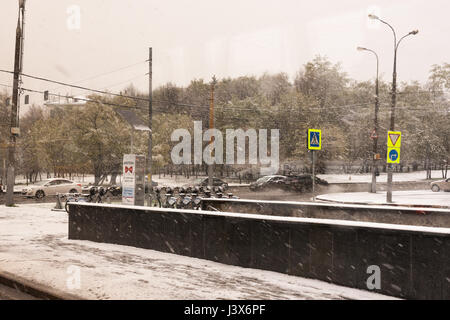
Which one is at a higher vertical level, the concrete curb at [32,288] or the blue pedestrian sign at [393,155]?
the blue pedestrian sign at [393,155]

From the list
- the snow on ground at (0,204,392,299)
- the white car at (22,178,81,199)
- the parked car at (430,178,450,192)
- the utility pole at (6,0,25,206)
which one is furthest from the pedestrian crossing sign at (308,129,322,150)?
the parked car at (430,178,450,192)

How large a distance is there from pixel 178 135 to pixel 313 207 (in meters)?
49.7

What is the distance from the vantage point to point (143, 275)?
717 cm

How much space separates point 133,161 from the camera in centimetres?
1429

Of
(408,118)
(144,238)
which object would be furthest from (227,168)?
(144,238)

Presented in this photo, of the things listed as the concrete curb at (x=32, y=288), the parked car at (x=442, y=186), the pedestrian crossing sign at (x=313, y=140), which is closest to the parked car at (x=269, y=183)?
the parked car at (x=442, y=186)

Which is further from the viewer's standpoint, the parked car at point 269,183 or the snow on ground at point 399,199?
the parked car at point 269,183

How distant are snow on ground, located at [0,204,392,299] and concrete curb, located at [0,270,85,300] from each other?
13 cm

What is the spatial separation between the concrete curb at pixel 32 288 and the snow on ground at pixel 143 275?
0.13m

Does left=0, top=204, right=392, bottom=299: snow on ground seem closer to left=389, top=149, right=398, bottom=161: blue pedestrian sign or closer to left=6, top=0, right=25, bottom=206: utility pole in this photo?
left=6, top=0, right=25, bottom=206: utility pole

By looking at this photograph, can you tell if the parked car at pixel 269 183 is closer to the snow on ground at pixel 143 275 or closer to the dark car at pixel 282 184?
the dark car at pixel 282 184

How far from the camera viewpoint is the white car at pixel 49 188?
30.3 metres

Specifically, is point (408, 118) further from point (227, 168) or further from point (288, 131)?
point (227, 168)

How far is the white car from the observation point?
30297 millimetres
